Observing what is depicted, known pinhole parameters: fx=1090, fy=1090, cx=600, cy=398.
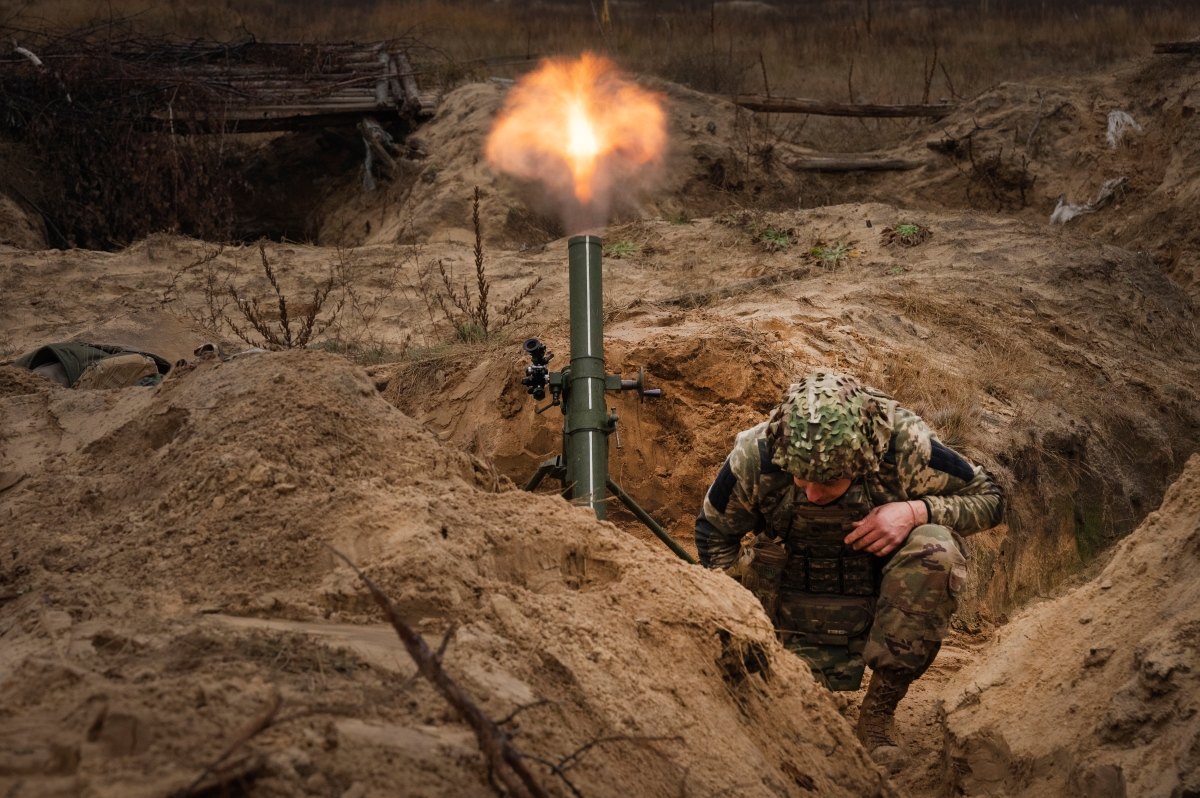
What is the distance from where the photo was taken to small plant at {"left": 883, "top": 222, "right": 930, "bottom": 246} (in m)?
8.61

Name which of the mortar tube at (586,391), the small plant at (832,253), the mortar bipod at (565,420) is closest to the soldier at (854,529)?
the mortar bipod at (565,420)

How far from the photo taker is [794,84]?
15039mm

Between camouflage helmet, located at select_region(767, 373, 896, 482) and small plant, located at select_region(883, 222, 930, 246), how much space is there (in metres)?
5.28

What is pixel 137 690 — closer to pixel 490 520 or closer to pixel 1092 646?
pixel 490 520

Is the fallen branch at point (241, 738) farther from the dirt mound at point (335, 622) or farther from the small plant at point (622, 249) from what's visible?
the small plant at point (622, 249)

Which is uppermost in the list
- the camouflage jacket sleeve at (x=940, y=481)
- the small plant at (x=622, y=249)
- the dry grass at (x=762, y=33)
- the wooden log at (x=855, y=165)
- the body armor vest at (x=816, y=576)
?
the dry grass at (x=762, y=33)

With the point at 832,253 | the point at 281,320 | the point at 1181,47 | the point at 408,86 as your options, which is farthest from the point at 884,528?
the point at 1181,47

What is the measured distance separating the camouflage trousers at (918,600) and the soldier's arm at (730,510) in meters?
0.55

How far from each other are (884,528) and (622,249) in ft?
18.3

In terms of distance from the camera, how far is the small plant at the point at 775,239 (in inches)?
344

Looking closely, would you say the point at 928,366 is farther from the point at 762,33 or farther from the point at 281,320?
the point at 762,33

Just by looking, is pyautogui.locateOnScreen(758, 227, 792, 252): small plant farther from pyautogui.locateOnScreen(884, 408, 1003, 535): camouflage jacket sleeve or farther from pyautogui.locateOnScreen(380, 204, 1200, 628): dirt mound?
pyautogui.locateOnScreen(884, 408, 1003, 535): camouflage jacket sleeve

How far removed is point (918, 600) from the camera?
371 centimetres

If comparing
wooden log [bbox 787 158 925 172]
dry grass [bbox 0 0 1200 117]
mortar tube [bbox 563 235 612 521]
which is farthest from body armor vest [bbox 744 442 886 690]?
dry grass [bbox 0 0 1200 117]
